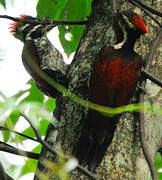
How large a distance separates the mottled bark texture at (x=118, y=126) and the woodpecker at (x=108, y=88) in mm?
63

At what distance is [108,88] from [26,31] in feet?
6.23

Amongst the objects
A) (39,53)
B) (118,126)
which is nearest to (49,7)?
(39,53)

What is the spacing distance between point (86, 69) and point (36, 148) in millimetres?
602

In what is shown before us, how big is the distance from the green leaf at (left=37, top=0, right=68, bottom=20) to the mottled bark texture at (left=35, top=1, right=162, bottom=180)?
307 millimetres

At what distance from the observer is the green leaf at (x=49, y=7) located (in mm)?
3045

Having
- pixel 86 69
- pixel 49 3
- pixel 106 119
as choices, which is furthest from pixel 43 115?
pixel 49 3

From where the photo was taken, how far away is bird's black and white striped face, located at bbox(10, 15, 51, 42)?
394 centimetres

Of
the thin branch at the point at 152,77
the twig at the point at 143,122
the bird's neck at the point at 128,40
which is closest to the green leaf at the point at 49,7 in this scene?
the bird's neck at the point at 128,40

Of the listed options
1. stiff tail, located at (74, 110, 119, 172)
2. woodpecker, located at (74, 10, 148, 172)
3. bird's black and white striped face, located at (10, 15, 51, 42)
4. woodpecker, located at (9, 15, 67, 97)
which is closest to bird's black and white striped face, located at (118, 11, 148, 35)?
woodpecker, located at (74, 10, 148, 172)

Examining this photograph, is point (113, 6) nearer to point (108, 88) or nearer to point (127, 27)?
point (127, 27)

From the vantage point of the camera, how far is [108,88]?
2346mm

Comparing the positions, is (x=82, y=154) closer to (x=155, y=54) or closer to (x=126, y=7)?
(x=155, y=54)

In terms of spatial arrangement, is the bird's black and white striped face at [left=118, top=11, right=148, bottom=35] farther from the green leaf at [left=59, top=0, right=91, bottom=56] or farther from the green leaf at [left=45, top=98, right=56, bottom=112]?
the green leaf at [left=45, top=98, right=56, bottom=112]

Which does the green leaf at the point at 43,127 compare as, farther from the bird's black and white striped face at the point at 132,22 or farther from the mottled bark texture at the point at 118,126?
the bird's black and white striped face at the point at 132,22
